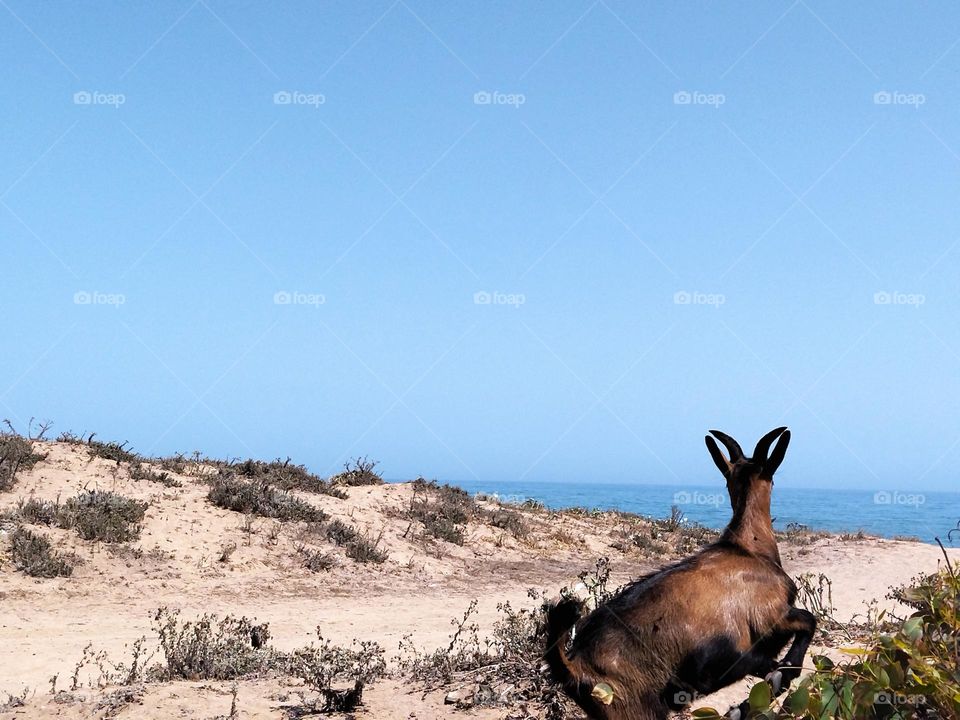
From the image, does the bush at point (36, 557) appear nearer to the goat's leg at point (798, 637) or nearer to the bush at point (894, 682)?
the goat's leg at point (798, 637)

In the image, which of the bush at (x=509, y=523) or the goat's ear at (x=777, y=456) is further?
the bush at (x=509, y=523)

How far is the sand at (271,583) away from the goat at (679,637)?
2.62m

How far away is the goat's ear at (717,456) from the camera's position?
4867 millimetres

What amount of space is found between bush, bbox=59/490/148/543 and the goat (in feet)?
44.2

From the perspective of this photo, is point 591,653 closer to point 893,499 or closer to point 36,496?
point 893,499

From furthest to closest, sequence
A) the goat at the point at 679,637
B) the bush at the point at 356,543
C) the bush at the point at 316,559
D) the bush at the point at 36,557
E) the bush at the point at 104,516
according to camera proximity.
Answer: the bush at the point at 356,543 → the bush at the point at 316,559 → the bush at the point at 104,516 → the bush at the point at 36,557 → the goat at the point at 679,637

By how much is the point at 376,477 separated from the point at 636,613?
20.2 m

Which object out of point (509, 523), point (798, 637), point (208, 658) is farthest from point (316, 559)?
point (798, 637)

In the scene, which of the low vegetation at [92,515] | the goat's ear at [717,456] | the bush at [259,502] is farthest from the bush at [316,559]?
the goat's ear at [717,456]

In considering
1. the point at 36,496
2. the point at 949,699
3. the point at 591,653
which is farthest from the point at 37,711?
the point at 36,496

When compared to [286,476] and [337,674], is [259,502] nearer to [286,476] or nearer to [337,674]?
[286,476]

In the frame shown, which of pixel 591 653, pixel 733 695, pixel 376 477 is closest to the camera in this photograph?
pixel 591 653

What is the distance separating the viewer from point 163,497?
18.1 m

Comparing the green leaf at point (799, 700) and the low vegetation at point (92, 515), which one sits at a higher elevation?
the green leaf at point (799, 700)
